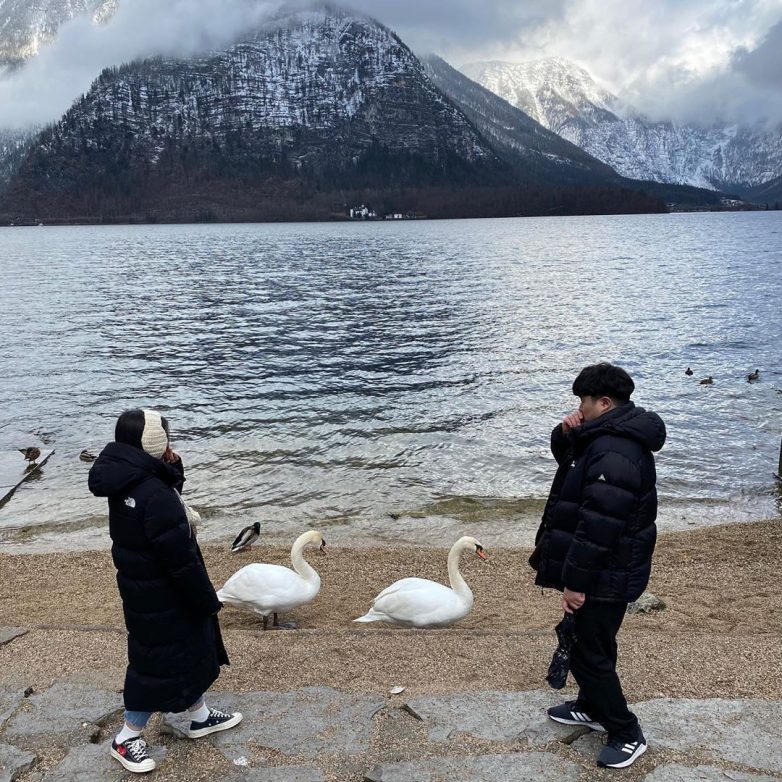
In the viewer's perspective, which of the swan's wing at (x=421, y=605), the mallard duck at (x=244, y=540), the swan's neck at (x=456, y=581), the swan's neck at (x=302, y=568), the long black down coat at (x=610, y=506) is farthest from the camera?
the mallard duck at (x=244, y=540)

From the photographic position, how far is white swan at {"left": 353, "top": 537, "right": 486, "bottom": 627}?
8297 millimetres

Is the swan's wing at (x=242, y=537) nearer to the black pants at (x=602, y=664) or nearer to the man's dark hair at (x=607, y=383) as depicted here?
the black pants at (x=602, y=664)

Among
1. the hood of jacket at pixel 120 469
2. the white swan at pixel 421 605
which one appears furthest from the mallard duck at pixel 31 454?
the hood of jacket at pixel 120 469

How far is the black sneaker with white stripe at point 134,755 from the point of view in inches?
200

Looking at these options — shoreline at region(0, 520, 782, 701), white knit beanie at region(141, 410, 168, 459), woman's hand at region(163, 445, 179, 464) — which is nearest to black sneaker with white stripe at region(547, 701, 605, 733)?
shoreline at region(0, 520, 782, 701)

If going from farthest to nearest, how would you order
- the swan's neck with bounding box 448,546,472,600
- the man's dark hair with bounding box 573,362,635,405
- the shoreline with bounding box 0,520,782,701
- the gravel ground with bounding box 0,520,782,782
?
the swan's neck with bounding box 448,546,472,600, the shoreline with bounding box 0,520,782,701, the gravel ground with bounding box 0,520,782,782, the man's dark hair with bounding box 573,362,635,405

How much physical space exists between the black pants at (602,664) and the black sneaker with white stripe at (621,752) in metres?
0.04

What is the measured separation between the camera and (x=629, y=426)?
458 centimetres

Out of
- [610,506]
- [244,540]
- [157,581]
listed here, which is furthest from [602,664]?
[244,540]

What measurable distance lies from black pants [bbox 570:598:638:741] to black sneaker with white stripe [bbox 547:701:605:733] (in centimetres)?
30

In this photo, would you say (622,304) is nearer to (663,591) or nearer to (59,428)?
(59,428)

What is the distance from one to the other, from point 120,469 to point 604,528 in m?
3.15

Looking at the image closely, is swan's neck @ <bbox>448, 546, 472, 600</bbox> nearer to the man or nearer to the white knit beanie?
the man

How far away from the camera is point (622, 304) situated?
47312 millimetres
